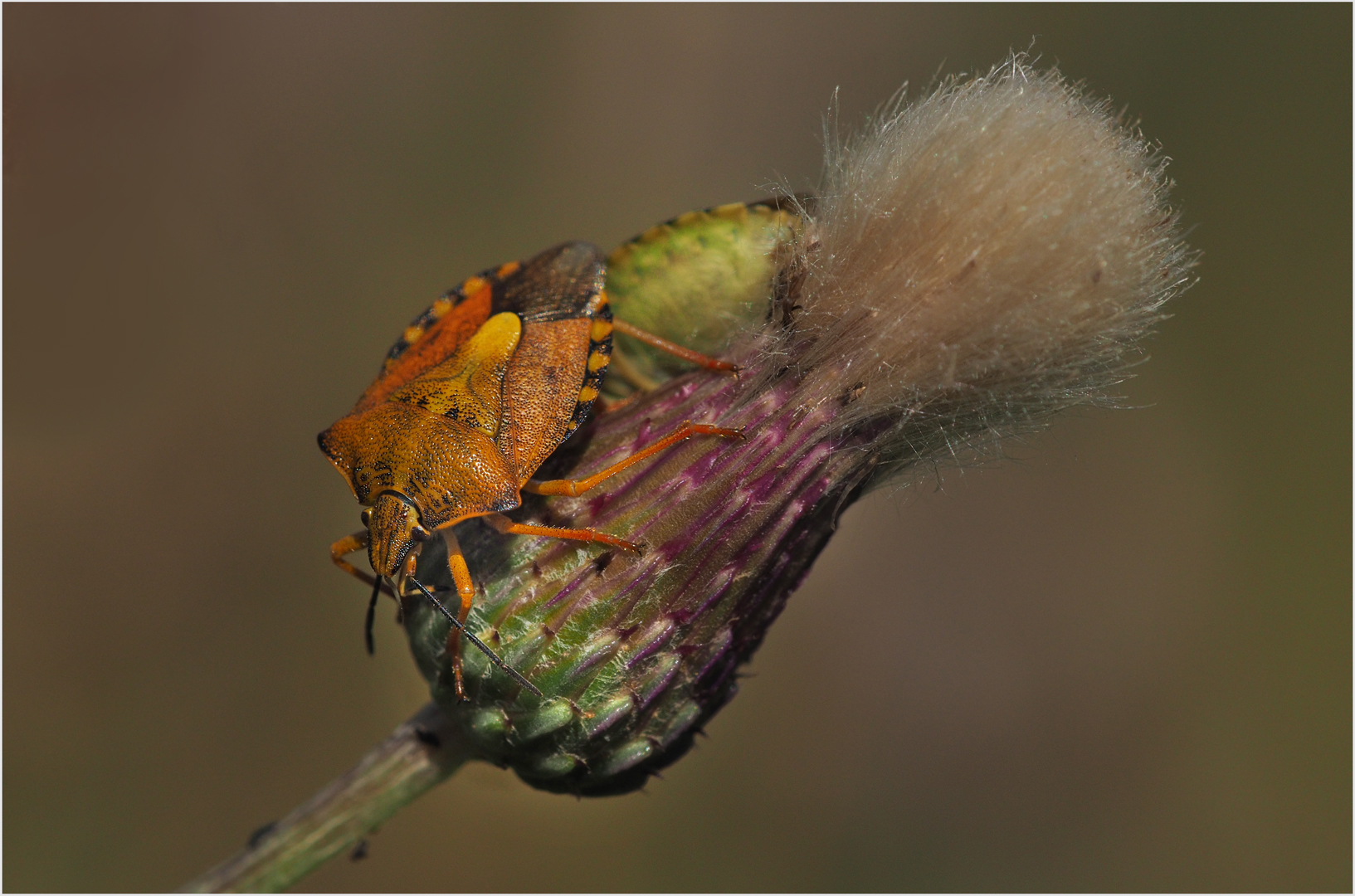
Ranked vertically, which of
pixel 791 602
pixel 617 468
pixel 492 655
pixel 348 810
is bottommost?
pixel 348 810

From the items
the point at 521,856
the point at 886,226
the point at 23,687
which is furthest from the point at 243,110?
the point at 886,226

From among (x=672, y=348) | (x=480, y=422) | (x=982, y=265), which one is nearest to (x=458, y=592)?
(x=480, y=422)

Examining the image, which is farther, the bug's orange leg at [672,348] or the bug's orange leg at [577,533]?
the bug's orange leg at [672,348]

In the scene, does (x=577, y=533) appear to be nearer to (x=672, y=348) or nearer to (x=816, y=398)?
(x=672, y=348)

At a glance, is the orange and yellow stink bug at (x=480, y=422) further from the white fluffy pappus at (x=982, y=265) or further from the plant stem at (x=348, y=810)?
the white fluffy pappus at (x=982, y=265)

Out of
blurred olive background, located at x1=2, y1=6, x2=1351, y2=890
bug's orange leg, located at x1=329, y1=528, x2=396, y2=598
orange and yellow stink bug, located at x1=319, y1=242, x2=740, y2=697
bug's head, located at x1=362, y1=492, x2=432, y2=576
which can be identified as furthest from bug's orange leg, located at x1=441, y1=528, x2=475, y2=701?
blurred olive background, located at x1=2, y1=6, x2=1351, y2=890

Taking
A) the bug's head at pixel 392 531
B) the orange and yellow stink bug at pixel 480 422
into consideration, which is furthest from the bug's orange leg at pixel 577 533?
the bug's head at pixel 392 531
